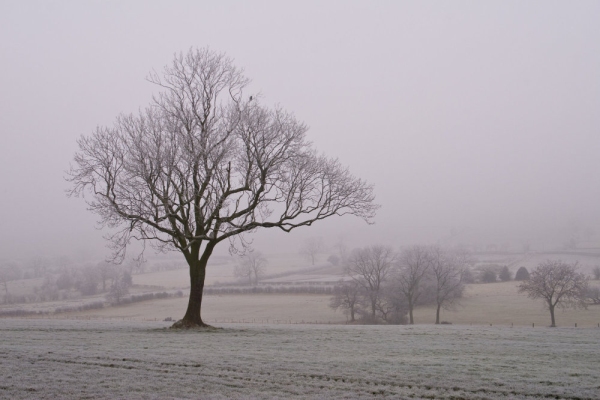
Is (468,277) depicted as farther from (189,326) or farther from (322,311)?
(189,326)

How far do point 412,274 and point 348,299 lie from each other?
9179mm

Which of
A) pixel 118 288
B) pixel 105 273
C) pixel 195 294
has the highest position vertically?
pixel 105 273

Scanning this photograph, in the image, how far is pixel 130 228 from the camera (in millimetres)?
21188

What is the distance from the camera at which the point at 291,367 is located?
1198 centimetres

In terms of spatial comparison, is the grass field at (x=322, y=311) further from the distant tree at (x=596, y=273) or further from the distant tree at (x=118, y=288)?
the distant tree at (x=596, y=273)

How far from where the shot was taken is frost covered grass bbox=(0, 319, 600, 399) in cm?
965

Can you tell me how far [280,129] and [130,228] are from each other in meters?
8.31

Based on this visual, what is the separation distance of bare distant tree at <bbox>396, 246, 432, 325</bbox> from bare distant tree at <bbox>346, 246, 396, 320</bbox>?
2.78 metres

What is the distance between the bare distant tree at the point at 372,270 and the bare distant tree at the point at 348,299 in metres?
1.47

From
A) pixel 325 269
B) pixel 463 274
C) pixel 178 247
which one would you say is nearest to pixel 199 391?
pixel 178 247

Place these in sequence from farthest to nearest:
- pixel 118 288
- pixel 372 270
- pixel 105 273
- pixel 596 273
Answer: pixel 105 273, pixel 596 273, pixel 118 288, pixel 372 270

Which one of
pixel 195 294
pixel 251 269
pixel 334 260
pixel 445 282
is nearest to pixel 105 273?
pixel 251 269

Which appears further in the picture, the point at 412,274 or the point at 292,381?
the point at 412,274

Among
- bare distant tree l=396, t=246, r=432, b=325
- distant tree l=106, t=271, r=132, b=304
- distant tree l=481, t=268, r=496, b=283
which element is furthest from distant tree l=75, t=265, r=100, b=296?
distant tree l=481, t=268, r=496, b=283
